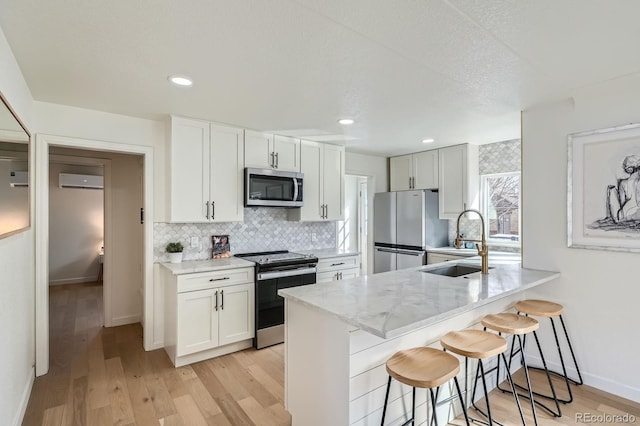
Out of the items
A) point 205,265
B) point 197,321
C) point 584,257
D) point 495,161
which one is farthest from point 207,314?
point 495,161

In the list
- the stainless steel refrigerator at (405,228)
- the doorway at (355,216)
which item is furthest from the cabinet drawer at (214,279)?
the doorway at (355,216)

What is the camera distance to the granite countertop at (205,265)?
2980mm

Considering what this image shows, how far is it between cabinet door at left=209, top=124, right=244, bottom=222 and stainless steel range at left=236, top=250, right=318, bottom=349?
0.59 meters

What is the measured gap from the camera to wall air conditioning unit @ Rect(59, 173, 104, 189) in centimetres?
603

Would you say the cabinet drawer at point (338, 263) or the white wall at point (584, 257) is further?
the cabinet drawer at point (338, 263)

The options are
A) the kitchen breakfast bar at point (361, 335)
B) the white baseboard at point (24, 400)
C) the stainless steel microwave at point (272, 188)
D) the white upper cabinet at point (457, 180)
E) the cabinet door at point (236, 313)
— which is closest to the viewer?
the kitchen breakfast bar at point (361, 335)

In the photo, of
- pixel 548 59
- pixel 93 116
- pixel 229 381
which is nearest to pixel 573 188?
pixel 548 59

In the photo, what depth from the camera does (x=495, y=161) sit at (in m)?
4.37

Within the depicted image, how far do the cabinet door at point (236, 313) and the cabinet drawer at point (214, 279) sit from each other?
0.06 m

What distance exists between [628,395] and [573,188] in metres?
1.59

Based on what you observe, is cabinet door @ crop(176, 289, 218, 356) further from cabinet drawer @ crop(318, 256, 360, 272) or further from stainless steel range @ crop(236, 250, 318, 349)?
cabinet drawer @ crop(318, 256, 360, 272)

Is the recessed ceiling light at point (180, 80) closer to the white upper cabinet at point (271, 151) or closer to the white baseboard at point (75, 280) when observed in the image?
the white upper cabinet at point (271, 151)

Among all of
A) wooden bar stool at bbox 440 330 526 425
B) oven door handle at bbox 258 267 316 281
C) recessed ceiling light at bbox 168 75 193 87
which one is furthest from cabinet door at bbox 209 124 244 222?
wooden bar stool at bbox 440 330 526 425

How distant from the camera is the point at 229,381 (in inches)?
107
